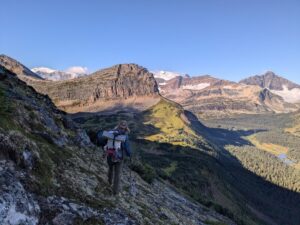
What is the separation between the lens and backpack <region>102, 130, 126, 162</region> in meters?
20.7

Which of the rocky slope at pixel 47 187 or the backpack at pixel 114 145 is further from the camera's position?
the backpack at pixel 114 145

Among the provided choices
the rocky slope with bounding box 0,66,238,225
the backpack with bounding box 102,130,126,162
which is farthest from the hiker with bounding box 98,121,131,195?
the rocky slope with bounding box 0,66,238,225

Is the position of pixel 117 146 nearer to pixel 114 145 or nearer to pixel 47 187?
pixel 114 145

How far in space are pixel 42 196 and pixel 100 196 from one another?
16.9 feet

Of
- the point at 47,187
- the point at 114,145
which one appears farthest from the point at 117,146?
the point at 47,187

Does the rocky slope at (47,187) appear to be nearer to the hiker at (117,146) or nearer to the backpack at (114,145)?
the hiker at (117,146)

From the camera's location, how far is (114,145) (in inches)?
816

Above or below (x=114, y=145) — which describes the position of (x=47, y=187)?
below

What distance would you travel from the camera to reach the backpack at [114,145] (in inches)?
816

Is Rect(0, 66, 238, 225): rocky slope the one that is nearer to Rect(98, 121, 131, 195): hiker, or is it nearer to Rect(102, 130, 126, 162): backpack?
→ Rect(98, 121, 131, 195): hiker

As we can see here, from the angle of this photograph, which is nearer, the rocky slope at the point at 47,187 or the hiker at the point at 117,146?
the rocky slope at the point at 47,187

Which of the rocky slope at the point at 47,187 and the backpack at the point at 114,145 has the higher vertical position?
the backpack at the point at 114,145

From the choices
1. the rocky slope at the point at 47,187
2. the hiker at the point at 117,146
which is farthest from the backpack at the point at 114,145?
the rocky slope at the point at 47,187

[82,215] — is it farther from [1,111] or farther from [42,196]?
[1,111]
